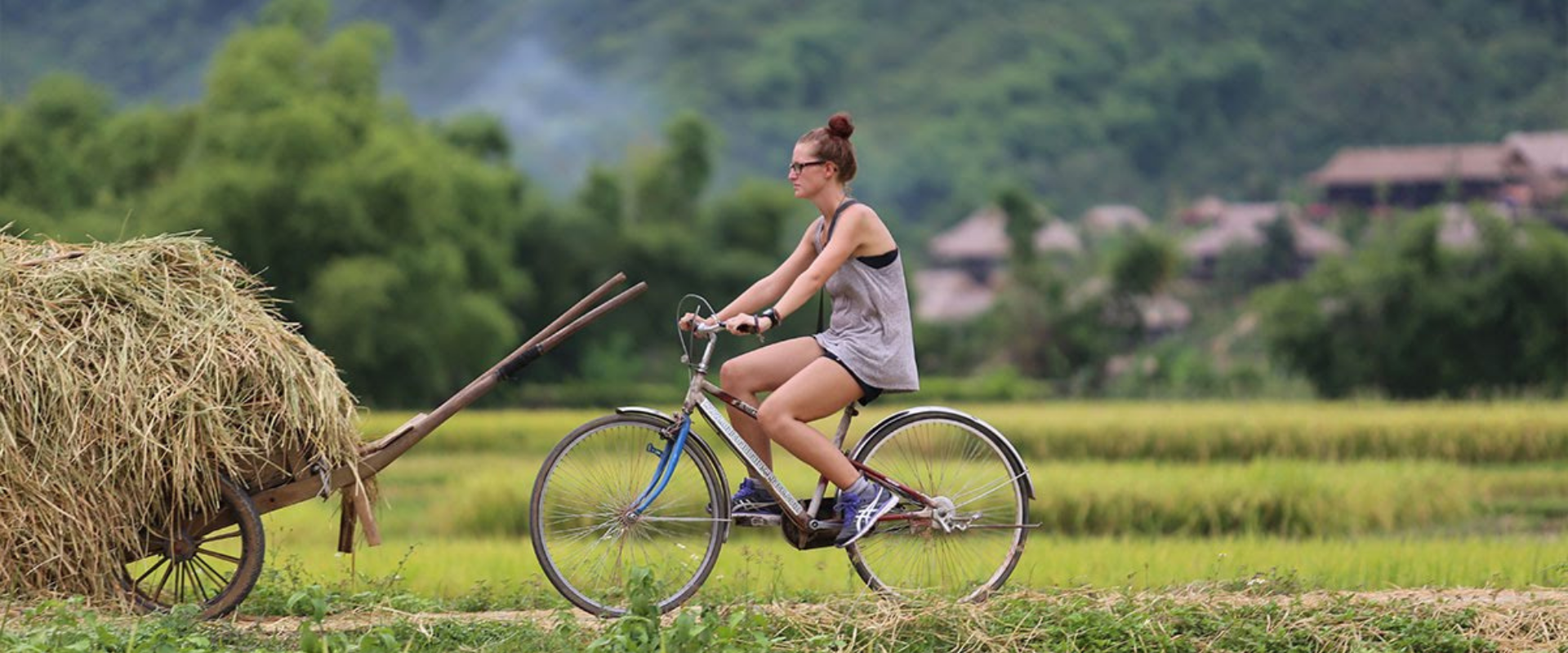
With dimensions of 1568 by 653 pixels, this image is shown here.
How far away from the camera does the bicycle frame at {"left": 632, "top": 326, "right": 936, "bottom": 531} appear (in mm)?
6277

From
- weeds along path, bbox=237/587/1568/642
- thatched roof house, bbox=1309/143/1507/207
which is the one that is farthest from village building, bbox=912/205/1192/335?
weeds along path, bbox=237/587/1568/642

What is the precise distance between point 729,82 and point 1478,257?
196ft

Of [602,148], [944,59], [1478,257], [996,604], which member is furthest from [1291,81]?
[996,604]

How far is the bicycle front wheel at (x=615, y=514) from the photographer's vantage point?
622 centimetres

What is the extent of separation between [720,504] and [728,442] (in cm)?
21

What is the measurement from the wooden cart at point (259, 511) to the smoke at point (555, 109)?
7430cm

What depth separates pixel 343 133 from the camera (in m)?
35.6

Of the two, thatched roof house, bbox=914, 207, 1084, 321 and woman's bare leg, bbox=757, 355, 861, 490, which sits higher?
thatched roof house, bbox=914, 207, 1084, 321

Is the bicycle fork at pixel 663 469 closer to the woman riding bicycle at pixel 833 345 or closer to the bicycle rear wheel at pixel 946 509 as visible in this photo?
the woman riding bicycle at pixel 833 345

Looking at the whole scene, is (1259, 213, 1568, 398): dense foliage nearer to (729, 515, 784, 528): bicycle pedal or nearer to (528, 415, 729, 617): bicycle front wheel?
(729, 515, 784, 528): bicycle pedal

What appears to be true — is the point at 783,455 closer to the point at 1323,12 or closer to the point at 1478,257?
the point at 1478,257

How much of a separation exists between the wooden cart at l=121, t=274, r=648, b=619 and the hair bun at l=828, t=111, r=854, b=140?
0.81 metres

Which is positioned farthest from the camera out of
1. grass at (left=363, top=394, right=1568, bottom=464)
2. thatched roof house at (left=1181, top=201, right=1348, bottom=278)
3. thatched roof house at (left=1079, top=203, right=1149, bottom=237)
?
thatched roof house at (left=1079, top=203, right=1149, bottom=237)

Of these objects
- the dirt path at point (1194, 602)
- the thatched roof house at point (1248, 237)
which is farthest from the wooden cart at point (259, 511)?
the thatched roof house at point (1248, 237)
